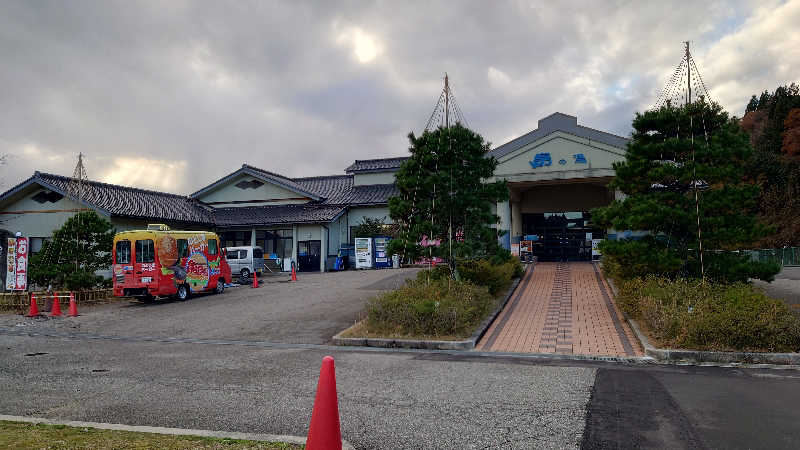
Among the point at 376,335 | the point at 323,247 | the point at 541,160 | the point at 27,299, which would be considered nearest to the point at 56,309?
the point at 27,299

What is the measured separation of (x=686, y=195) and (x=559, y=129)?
10943 millimetres

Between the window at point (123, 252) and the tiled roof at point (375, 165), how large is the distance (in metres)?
19.8

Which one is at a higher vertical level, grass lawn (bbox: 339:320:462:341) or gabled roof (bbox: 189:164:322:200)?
gabled roof (bbox: 189:164:322:200)

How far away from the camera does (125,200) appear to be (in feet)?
91.4

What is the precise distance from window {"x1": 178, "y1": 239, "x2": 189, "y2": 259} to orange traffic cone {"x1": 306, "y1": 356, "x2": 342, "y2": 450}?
53.9 feet

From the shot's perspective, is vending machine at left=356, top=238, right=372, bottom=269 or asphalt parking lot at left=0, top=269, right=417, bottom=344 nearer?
asphalt parking lot at left=0, top=269, right=417, bottom=344

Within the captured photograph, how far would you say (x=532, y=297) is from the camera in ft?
46.5

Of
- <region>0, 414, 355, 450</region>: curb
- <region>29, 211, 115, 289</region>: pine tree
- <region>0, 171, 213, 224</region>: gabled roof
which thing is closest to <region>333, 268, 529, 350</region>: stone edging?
<region>0, 414, 355, 450</region>: curb

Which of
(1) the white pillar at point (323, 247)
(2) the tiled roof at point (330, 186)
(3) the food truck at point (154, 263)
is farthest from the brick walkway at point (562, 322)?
(2) the tiled roof at point (330, 186)

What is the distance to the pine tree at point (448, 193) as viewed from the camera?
13555 mm

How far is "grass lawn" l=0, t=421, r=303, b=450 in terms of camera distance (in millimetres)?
4137

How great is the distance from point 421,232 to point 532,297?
3.85 m

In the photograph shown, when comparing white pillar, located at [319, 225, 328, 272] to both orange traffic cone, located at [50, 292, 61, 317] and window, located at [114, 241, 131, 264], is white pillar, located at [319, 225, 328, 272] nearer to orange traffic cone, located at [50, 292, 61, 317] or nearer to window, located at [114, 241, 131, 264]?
window, located at [114, 241, 131, 264]

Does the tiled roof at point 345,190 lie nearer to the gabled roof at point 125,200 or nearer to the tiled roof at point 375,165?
the tiled roof at point 375,165
